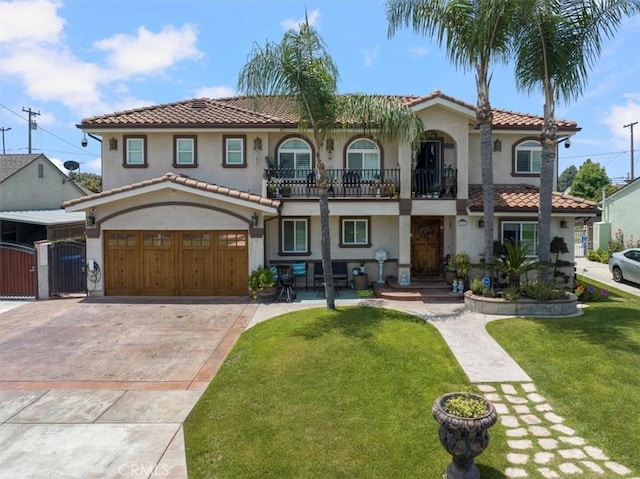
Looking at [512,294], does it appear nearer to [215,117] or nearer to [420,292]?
[420,292]

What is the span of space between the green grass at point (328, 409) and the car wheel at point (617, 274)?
13.8m

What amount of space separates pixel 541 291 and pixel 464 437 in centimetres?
910

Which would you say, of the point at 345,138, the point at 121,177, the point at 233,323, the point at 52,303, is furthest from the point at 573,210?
the point at 52,303

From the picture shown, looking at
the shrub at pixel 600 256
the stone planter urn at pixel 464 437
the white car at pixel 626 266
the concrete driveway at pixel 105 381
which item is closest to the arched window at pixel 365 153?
the concrete driveway at pixel 105 381

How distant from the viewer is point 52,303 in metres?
14.8

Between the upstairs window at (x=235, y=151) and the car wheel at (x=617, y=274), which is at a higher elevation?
the upstairs window at (x=235, y=151)

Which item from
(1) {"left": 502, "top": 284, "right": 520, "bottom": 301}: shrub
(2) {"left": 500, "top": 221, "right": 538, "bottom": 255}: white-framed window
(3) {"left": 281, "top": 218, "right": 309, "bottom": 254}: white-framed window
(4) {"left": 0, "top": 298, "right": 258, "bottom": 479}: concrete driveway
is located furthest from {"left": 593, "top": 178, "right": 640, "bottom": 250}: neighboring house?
(4) {"left": 0, "top": 298, "right": 258, "bottom": 479}: concrete driveway

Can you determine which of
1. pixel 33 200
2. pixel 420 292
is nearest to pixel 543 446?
pixel 420 292

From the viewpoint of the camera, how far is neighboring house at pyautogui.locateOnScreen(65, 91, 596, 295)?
15.5m

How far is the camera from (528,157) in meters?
17.7

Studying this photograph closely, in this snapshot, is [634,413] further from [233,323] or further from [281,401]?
[233,323]

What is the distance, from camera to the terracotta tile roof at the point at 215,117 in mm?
16391

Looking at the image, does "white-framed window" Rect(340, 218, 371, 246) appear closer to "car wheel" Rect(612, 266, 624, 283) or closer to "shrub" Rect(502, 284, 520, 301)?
"shrub" Rect(502, 284, 520, 301)

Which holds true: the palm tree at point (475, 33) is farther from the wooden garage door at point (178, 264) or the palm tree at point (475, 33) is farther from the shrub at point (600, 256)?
the shrub at point (600, 256)
